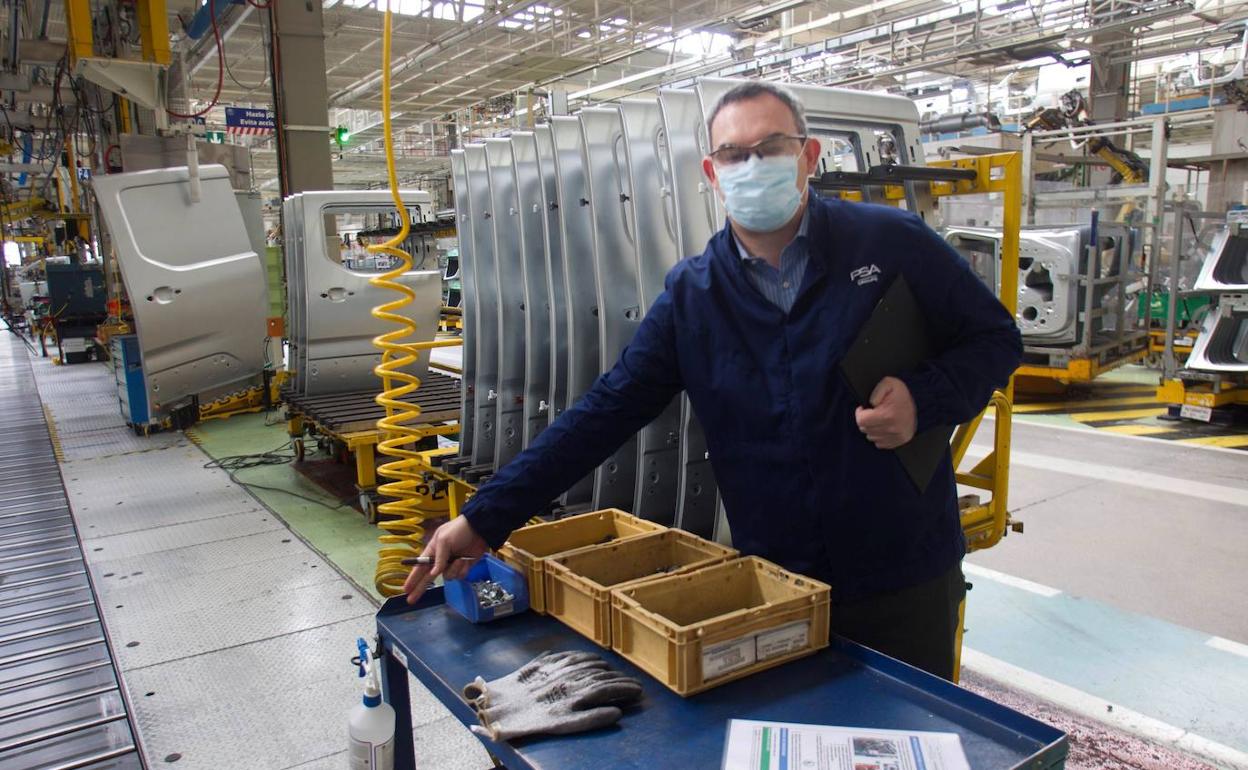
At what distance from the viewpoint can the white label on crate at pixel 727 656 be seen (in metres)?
1.47

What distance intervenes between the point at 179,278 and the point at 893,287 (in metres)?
6.28

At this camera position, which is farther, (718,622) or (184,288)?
(184,288)

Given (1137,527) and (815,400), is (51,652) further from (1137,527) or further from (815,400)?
(1137,527)

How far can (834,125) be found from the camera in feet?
9.02

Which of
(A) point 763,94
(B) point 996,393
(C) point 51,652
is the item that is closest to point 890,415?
(A) point 763,94

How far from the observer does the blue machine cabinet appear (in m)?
7.45

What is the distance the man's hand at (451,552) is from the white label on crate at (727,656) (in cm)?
60

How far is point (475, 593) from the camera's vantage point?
1.82m

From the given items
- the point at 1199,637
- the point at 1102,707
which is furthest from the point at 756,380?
the point at 1199,637


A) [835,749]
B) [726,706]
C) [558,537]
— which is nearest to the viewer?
[835,749]

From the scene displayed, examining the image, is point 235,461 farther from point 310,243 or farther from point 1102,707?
point 1102,707

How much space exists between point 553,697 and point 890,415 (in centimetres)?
81

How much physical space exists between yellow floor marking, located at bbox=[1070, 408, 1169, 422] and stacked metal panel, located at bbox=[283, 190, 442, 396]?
6.60 m

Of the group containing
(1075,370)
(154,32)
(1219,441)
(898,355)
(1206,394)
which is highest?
(154,32)
